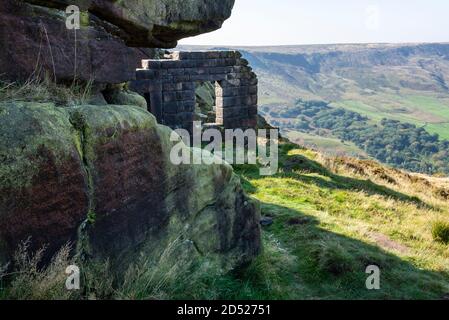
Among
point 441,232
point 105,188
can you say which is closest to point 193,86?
point 441,232

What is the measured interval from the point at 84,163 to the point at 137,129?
2.52ft

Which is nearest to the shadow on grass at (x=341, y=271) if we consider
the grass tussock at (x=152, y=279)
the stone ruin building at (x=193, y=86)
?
the grass tussock at (x=152, y=279)

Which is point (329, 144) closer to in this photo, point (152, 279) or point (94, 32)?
point (94, 32)

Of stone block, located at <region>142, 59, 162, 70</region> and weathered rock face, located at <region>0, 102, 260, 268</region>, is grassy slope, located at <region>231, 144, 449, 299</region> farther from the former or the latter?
stone block, located at <region>142, 59, 162, 70</region>

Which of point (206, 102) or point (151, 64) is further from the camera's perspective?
point (206, 102)

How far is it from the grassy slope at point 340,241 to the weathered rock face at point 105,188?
979 millimetres

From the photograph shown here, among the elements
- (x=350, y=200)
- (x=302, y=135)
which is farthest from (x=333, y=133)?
(x=350, y=200)

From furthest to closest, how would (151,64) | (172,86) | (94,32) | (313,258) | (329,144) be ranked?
(329,144)
(172,86)
(151,64)
(313,258)
(94,32)

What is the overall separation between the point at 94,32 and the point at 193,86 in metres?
14.2

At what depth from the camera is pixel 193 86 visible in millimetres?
19484

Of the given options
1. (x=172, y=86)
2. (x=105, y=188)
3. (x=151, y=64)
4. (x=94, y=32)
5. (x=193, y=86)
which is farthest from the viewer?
(x=193, y=86)

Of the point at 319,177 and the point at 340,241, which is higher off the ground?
the point at 340,241

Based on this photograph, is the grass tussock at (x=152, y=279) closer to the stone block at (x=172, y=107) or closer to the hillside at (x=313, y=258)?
the hillside at (x=313, y=258)

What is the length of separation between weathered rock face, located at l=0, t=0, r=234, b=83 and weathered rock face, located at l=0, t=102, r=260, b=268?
25.9 inches
